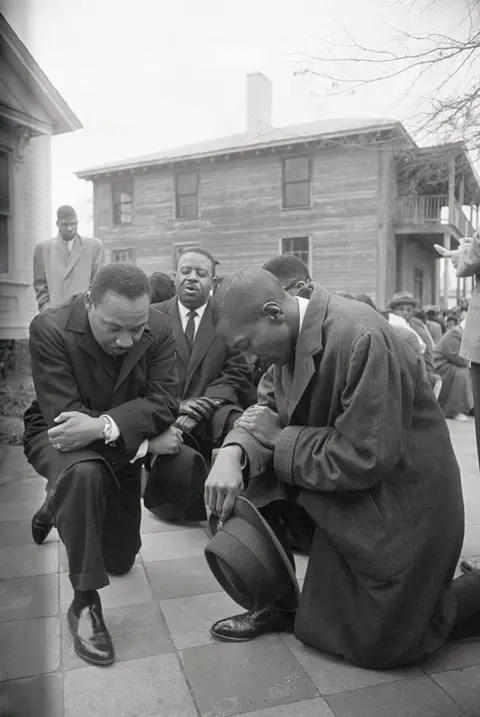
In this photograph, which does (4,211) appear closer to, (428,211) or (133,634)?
(133,634)

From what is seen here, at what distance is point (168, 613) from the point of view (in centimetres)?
263

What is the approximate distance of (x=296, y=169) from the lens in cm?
1655

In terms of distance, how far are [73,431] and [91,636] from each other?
75cm

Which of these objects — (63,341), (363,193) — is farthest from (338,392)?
(363,193)

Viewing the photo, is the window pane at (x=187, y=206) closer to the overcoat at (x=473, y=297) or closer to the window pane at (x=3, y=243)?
the overcoat at (x=473, y=297)

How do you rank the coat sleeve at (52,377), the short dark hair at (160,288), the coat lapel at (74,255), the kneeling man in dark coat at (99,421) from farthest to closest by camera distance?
the short dark hair at (160,288)
the coat lapel at (74,255)
the coat sleeve at (52,377)
the kneeling man in dark coat at (99,421)

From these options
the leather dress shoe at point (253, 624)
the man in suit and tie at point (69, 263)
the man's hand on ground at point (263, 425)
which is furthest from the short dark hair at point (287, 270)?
the leather dress shoe at point (253, 624)

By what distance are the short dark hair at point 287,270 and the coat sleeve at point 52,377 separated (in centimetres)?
175

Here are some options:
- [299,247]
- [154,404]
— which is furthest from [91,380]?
[299,247]

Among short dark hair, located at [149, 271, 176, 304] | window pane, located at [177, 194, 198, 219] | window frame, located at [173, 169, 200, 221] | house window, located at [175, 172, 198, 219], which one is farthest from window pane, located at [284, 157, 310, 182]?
short dark hair, located at [149, 271, 176, 304]

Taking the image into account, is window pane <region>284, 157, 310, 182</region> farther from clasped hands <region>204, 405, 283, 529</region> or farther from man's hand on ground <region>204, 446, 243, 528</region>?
man's hand on ground <region>204, 446, 243, 528</region>

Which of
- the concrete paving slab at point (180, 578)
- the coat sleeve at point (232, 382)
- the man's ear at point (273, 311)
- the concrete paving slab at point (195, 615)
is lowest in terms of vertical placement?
the concrete paving slab at point (180, 578)

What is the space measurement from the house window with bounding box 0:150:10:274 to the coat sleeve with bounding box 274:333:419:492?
4.21 feet

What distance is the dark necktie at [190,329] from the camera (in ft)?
13.5
